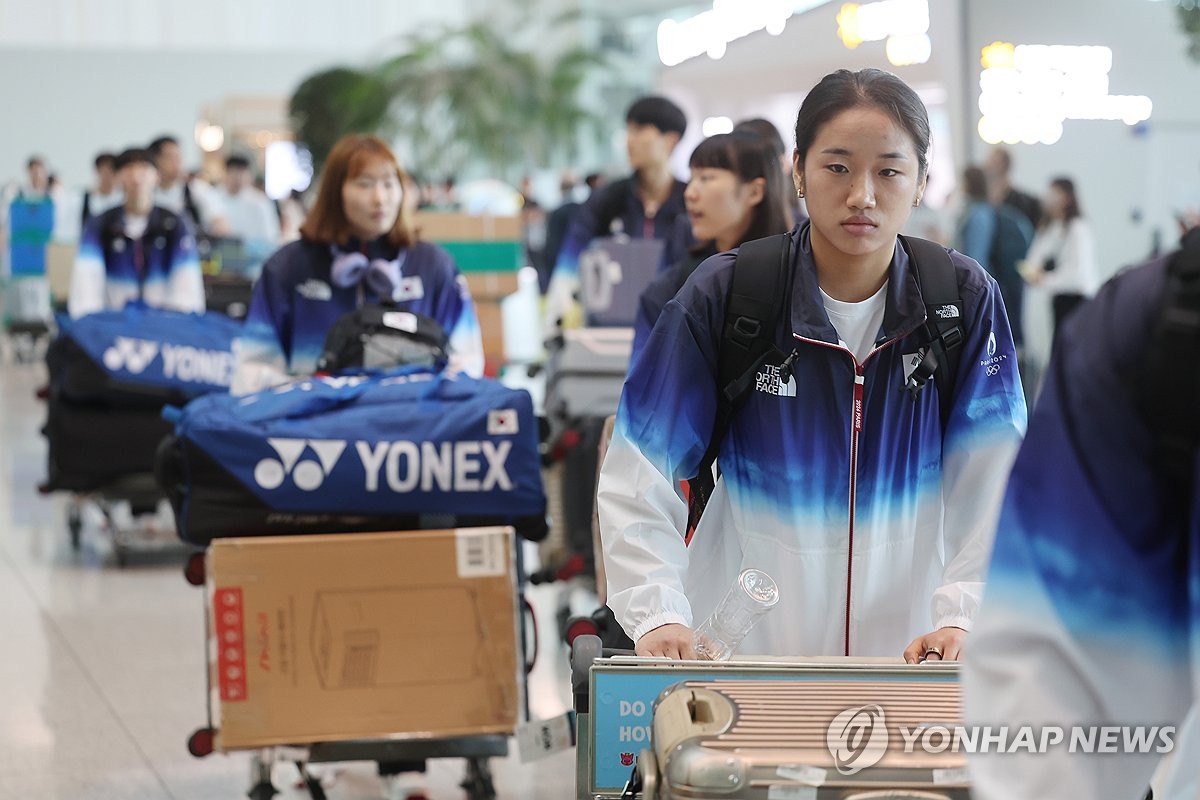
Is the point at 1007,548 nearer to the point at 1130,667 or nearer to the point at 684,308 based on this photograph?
the point at 1130,667

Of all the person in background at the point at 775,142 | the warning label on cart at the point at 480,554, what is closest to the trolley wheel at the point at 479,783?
the warning label on cart at the point at 480,554

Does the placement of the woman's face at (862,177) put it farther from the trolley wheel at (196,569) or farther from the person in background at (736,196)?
the trolley wheel at (196,569)

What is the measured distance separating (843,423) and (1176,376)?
106cm

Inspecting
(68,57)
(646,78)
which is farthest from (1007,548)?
(68,57)

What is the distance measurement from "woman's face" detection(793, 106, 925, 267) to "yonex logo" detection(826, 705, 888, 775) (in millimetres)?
797

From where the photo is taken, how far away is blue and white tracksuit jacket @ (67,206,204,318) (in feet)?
25.8

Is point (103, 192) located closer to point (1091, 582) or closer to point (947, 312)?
point (947, 312)

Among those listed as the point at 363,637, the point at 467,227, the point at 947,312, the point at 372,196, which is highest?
the point at 372,196

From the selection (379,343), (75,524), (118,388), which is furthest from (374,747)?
(75,524)

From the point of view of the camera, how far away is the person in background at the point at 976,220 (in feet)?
33.9

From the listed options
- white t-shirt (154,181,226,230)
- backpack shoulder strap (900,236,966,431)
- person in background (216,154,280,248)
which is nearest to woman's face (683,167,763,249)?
backpack shoulder strap (900,236,966,431)

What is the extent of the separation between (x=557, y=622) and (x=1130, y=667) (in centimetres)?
464

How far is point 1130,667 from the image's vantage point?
4.33 ft

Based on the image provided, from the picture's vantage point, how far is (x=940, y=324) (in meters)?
2.28
